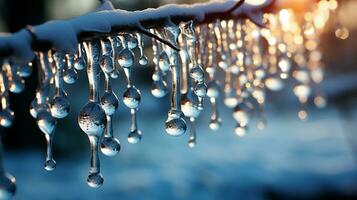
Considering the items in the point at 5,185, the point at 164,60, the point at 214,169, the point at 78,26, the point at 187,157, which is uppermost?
the point at 187,157

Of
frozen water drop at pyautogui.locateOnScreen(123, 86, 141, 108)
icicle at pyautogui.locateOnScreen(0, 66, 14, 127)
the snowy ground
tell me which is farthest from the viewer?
the snowy ground

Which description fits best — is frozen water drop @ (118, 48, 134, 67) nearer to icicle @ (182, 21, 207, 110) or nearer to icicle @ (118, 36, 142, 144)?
icicle @ (118, 36, 142, 144)

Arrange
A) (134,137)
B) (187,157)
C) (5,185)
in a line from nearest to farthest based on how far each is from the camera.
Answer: (5,185)
(134,137)
(187,157)

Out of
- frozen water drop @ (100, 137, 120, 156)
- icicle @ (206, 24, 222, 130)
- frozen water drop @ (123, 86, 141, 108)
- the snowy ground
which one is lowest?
frozen water drop @ (100, 137, 120, 156)

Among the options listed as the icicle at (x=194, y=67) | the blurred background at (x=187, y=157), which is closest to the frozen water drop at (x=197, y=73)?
the icicle at (x=194, y=67)

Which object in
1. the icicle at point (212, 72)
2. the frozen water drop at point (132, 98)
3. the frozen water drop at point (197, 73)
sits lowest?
the frozen water drop at point (132, 98)

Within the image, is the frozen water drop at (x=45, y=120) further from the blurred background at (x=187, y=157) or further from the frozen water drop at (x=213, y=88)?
the blurred background at (x=187, y=157)

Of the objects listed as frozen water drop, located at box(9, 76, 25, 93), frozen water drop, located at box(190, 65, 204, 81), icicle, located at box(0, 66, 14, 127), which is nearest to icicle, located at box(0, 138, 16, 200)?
icicle, located at box(0, 66, 14, 127)

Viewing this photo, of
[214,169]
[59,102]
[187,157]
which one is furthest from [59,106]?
[187,157]

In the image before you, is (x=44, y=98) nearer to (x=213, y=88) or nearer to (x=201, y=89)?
(x=201, y=89)
